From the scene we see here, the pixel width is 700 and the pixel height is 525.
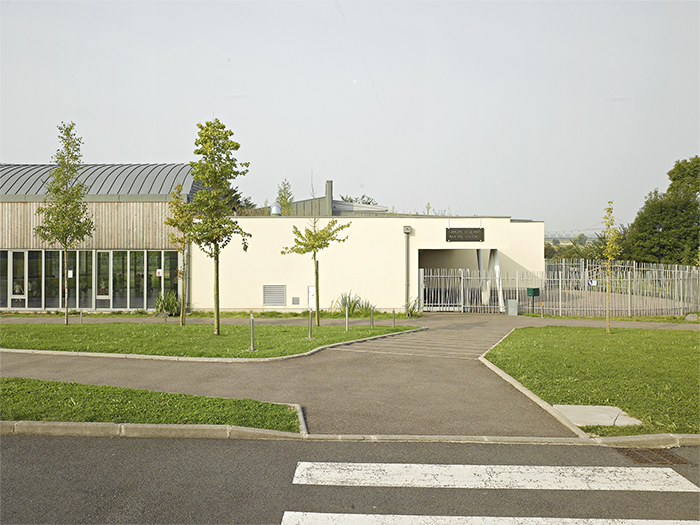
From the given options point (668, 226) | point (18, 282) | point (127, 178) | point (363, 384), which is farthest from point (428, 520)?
point (668, 226)

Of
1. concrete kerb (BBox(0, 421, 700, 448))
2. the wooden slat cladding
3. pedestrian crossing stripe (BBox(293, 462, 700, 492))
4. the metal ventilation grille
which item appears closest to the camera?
pedestrian crossing stripe (BBox(293, 462, 700, 492))

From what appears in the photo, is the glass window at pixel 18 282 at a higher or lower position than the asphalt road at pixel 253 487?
higher

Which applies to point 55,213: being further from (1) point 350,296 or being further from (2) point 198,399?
(2) point 198,399

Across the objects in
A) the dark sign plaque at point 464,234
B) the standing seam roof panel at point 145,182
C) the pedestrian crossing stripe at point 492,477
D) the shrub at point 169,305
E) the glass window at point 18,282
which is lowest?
the pedestrian crossing stripe at point 492,477

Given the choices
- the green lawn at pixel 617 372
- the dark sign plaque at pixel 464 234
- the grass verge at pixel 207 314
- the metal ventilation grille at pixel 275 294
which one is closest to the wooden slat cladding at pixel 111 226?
the grass verge at pixel 207 314

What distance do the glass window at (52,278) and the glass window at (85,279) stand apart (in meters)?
1.07

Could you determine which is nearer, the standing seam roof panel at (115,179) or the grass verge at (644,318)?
the grass verge at (644,318)

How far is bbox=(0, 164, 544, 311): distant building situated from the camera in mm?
23547

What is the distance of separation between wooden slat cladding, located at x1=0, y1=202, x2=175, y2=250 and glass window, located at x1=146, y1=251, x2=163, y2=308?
1.69ft

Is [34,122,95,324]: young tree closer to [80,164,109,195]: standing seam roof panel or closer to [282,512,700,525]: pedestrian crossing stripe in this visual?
[80,164,109,195]: standing seam roof panel

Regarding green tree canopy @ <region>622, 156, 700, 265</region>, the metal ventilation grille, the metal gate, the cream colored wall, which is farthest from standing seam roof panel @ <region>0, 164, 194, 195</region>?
green tree canopy @ <region>622, 156, 700, 265</region>

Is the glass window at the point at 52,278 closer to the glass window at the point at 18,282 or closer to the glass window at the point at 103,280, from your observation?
the glass window at the point at 18,282

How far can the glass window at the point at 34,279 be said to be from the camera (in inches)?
952

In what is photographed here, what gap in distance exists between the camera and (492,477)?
17.6 feet
